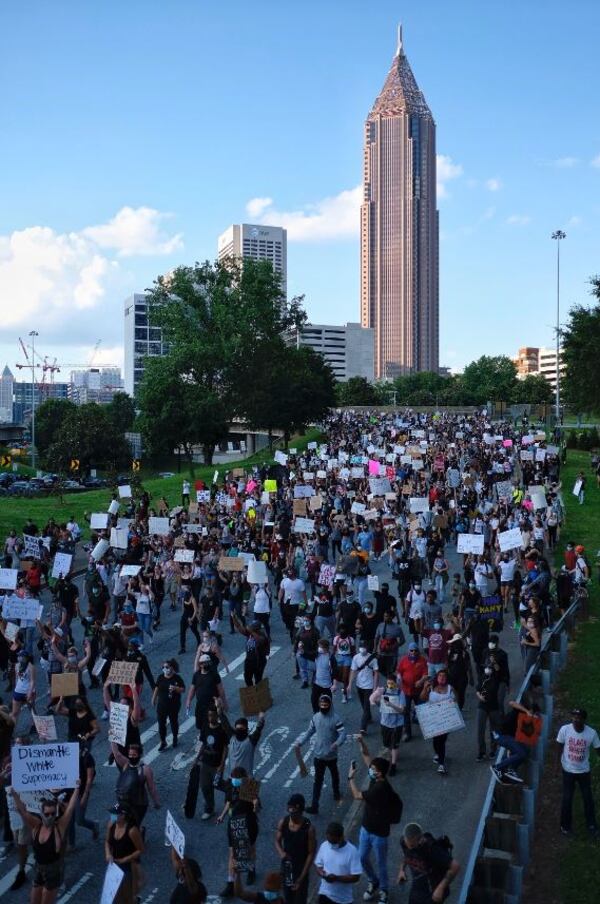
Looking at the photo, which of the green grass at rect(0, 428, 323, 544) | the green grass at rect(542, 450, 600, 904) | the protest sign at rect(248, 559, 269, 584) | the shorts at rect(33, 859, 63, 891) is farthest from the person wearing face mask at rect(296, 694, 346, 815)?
the green grass at rect(0, 428, 323, 544)

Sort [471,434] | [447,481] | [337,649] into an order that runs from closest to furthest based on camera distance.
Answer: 1. [337,649]
2. [447,481]
3. [471,434]

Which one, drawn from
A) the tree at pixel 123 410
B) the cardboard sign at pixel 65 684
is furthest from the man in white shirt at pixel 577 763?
the tree at pixel 123 410

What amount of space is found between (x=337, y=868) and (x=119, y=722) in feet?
13.3

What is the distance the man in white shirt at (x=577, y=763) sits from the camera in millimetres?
10258

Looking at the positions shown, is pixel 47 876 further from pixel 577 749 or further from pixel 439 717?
pixel 577 749

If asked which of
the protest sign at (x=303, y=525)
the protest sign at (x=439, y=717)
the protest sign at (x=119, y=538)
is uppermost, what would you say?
the protest sign at (x=303, y=525)

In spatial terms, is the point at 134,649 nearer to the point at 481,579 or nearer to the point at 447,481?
the point at 481,579

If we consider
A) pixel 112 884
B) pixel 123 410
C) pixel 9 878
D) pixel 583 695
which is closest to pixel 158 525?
pixel 583 695

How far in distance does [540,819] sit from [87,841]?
5.54 m

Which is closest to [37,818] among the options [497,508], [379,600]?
[379,600]

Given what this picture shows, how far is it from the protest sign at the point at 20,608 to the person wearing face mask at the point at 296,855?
8531 mm

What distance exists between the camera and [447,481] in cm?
3406

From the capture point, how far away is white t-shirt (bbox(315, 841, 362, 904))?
8.15m

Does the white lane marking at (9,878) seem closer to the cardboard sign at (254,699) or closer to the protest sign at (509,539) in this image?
the cardboard sign at (254,699)
